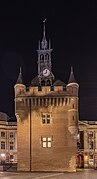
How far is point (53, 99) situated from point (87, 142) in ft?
108

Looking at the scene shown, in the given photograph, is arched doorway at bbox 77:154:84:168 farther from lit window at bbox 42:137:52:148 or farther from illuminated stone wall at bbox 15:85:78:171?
lit window at bbox 42:137:52:148

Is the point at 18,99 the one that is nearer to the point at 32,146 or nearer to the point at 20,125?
the point at 20,125

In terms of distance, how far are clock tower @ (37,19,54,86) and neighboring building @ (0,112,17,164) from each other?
27.1 metres

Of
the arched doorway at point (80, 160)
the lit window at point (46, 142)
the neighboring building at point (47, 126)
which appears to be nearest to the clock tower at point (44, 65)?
the neighboring building at point (47, 126)

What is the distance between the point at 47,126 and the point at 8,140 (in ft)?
107

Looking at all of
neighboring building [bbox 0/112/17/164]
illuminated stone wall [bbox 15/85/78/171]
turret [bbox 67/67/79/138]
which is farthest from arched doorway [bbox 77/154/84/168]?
turret [bbox 67/67/79/138]

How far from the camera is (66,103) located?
5703 centimetres

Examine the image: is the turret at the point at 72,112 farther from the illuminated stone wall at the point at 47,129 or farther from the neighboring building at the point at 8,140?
the neighboring building at the point at 8,140

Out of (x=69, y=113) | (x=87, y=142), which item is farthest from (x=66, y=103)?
(x=87, y=142)

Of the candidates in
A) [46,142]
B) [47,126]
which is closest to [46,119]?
[47,126]

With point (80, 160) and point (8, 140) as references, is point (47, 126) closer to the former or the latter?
point (80, 160)

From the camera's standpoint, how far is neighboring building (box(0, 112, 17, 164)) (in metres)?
86.9

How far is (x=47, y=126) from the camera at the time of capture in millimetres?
57219

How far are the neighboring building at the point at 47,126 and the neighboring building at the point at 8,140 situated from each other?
3009cm
